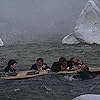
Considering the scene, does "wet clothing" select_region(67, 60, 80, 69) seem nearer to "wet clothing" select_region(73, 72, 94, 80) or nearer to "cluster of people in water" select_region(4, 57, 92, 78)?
"cluster of people in water" select_region(4, 57, 92, 78)

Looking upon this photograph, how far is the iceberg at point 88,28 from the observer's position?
31.0 metres

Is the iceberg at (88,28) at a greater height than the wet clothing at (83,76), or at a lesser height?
greater

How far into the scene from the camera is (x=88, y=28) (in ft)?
103

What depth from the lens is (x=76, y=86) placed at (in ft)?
49.5

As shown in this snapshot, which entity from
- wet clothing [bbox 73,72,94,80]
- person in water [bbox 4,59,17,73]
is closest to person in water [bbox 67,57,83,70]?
wet clothing [bbox 73,72,94,80]

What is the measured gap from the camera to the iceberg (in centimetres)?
3097

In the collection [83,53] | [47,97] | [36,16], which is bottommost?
[47,97]

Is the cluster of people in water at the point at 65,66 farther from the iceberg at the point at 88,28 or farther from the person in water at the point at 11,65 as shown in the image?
the iceberg at the point at 88,28

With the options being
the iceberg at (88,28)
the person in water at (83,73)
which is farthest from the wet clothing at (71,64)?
the iceberg at (88,28)

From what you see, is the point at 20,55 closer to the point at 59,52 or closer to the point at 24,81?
the point at 59,52

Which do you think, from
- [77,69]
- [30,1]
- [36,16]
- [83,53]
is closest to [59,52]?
[83,53]

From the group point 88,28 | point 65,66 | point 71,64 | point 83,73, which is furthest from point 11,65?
point 88,28

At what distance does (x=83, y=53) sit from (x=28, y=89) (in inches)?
499

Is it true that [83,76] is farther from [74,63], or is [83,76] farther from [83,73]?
[74,63]
